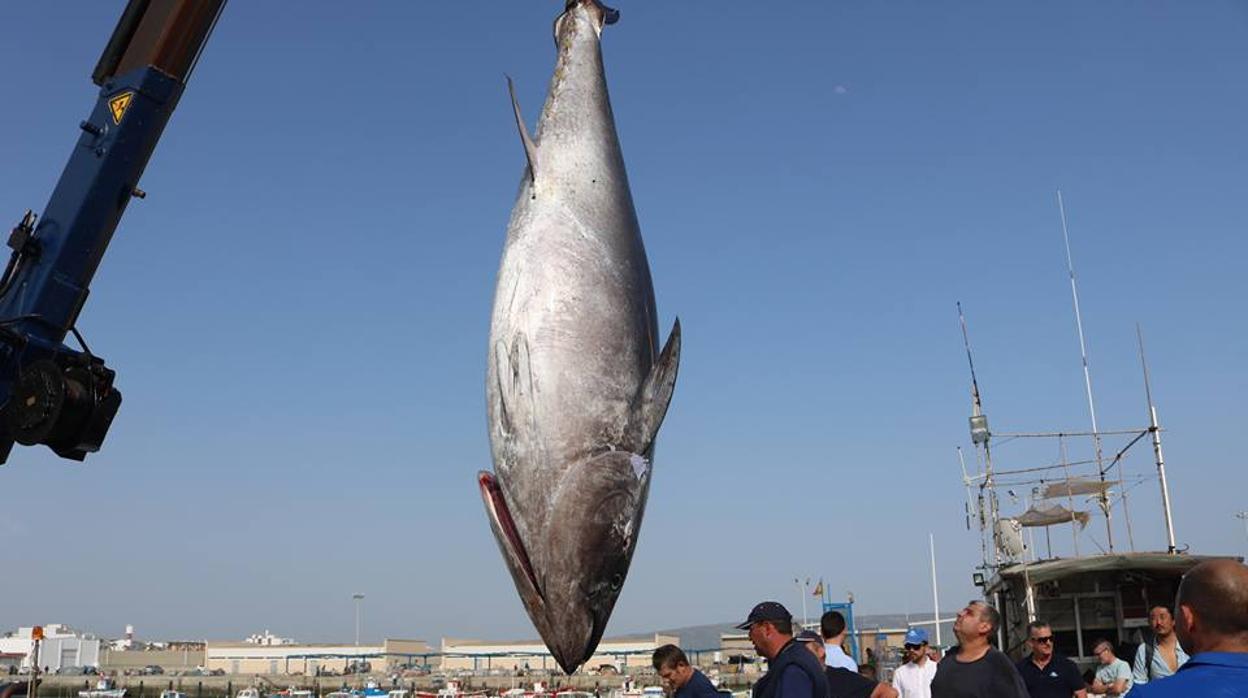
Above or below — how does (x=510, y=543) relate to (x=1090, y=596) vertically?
below

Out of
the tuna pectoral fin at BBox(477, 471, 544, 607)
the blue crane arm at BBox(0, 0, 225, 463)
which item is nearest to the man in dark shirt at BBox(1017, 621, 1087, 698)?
the tuna pectoral fin at BBox(477, 471, 544, 607)

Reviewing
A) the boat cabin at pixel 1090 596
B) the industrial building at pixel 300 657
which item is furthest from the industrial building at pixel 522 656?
the boat cabin at pixel 1090 596

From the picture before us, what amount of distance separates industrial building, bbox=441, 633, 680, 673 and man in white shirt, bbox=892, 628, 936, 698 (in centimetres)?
7928

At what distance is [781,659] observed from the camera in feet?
13.6

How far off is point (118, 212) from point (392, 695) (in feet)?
167

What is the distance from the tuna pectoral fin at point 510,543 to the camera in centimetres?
303

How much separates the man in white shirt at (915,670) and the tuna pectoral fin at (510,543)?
13.8 feet

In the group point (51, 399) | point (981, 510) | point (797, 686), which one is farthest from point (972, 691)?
point (981, 510)

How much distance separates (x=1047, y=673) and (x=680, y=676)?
81.2 inches

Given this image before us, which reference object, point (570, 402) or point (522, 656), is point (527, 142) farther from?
point (522, 656)

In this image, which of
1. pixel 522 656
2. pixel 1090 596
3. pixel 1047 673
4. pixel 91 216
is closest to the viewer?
pixel 1047 673

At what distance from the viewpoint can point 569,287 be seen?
3.27 metres

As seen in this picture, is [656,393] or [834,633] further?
[834,633]

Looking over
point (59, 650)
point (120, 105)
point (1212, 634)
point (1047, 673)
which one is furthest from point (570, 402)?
point (59, 650)
